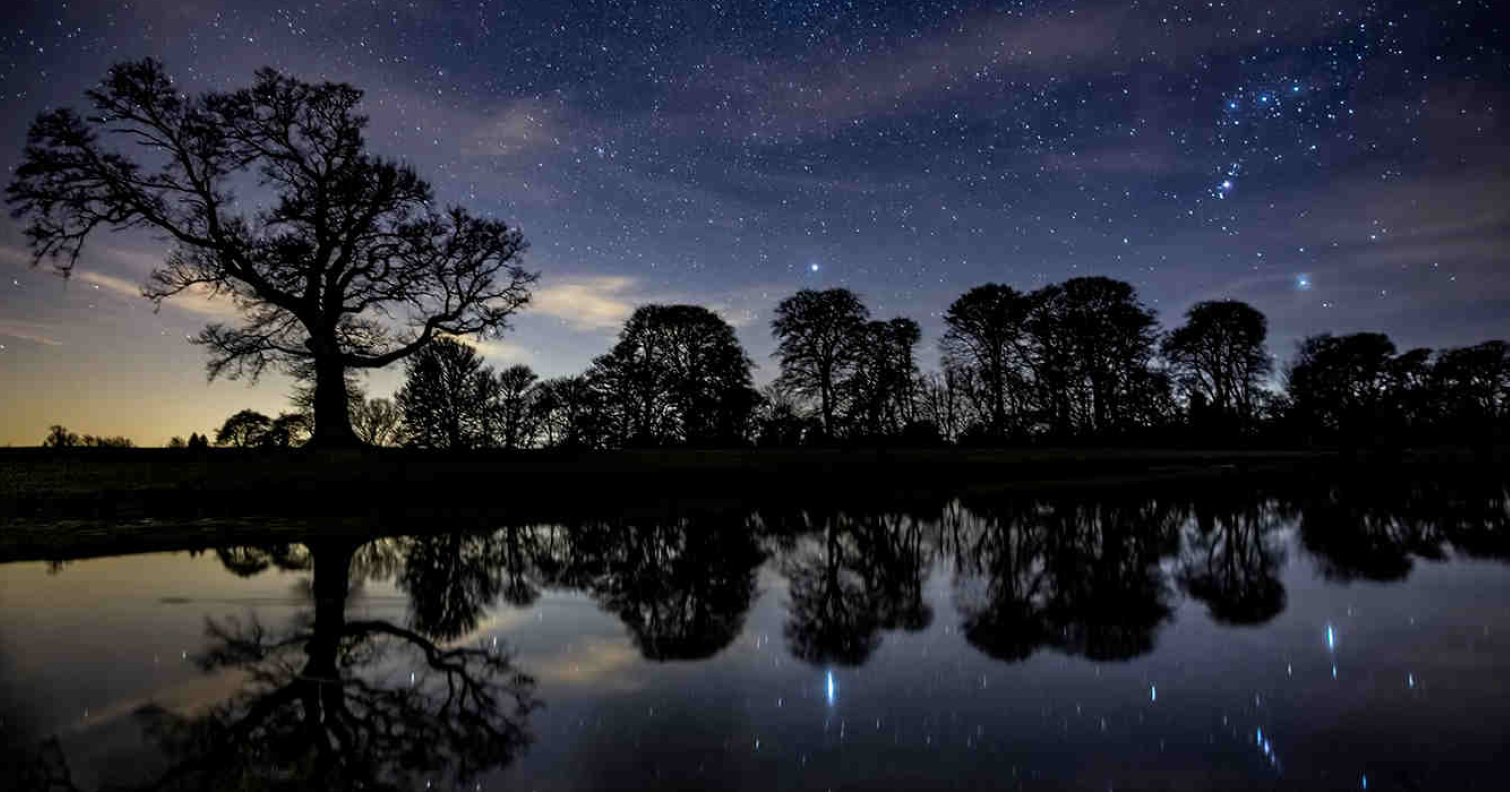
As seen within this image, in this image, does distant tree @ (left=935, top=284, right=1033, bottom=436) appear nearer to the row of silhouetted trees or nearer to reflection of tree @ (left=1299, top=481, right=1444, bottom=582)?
the row of silhouetted trees

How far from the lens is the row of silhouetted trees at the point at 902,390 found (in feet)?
182

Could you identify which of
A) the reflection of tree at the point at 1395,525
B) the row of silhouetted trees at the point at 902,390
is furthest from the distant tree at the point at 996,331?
the reflection of tree at the point at 1395,525

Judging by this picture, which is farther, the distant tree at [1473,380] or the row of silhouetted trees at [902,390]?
the distant tree at [1473,380]

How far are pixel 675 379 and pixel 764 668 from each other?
49.3m

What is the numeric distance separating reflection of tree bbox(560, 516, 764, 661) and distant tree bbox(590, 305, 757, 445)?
37.0 metres

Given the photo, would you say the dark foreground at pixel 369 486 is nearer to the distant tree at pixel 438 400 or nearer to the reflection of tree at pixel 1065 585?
the reflection of tree at pixel 1065 585

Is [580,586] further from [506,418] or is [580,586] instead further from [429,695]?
[506,418]

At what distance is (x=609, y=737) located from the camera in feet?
16.2

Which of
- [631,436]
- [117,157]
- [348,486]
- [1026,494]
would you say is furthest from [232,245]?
[631,436]

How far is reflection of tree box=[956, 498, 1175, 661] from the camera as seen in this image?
24.7 ft

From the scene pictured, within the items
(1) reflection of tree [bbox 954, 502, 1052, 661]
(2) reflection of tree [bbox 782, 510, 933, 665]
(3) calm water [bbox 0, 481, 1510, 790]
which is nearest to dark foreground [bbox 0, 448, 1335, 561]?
(3) calm water [bbox 0, 481, 1510, 790]

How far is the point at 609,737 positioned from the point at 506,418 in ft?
191

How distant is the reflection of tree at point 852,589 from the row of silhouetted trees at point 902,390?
1390 inches

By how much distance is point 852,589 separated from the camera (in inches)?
409
